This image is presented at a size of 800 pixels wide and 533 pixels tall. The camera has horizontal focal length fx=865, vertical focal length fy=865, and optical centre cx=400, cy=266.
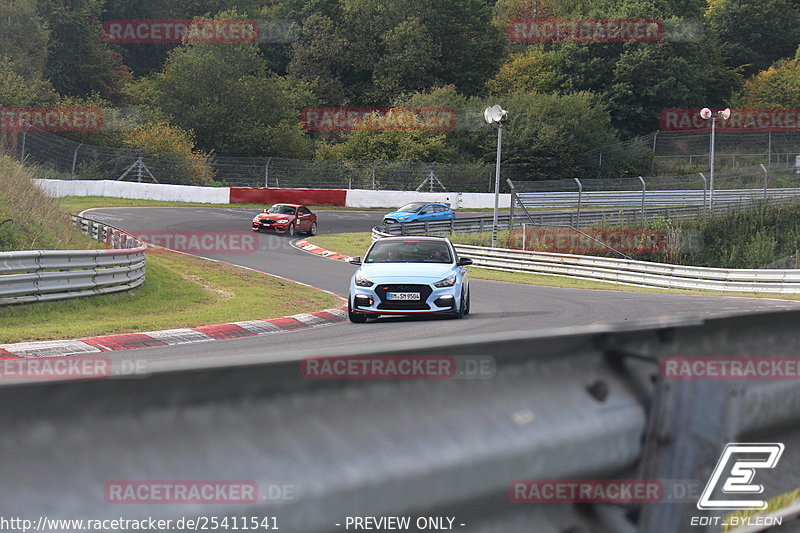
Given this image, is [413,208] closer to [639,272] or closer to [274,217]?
[274,217]

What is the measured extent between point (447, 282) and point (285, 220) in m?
22.8

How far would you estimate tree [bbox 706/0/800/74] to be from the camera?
92250mm

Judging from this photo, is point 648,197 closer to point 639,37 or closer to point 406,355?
point 639,37

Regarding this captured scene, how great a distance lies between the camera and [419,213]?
4281cm

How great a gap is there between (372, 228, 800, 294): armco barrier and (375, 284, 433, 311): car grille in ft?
39.1

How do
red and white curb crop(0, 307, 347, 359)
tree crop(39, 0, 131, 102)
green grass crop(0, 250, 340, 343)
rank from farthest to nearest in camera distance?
1. tree crop(39, 0, 131, 102)
2. green grass crop(0, 250, 340, 343)
3. red and white curb crop(0, 307, 347, 359)

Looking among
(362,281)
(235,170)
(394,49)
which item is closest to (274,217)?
(235,170)

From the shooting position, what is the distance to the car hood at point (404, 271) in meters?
14.7

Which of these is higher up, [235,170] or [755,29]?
[755,29]

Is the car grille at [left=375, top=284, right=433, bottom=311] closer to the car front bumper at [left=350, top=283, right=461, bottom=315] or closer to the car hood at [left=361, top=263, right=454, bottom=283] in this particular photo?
the car front bumper at [left=350, top=283, right=461, bottom=315]

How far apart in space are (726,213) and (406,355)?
1371 inches

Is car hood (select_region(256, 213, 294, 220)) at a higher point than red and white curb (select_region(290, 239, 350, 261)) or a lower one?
higher

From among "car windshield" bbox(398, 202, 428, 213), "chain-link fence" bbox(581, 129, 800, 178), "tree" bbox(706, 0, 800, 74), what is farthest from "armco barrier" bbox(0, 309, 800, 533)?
"tree" bbox(706, 0, 800, 74)

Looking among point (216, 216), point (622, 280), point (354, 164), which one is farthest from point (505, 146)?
point (622, 280)
